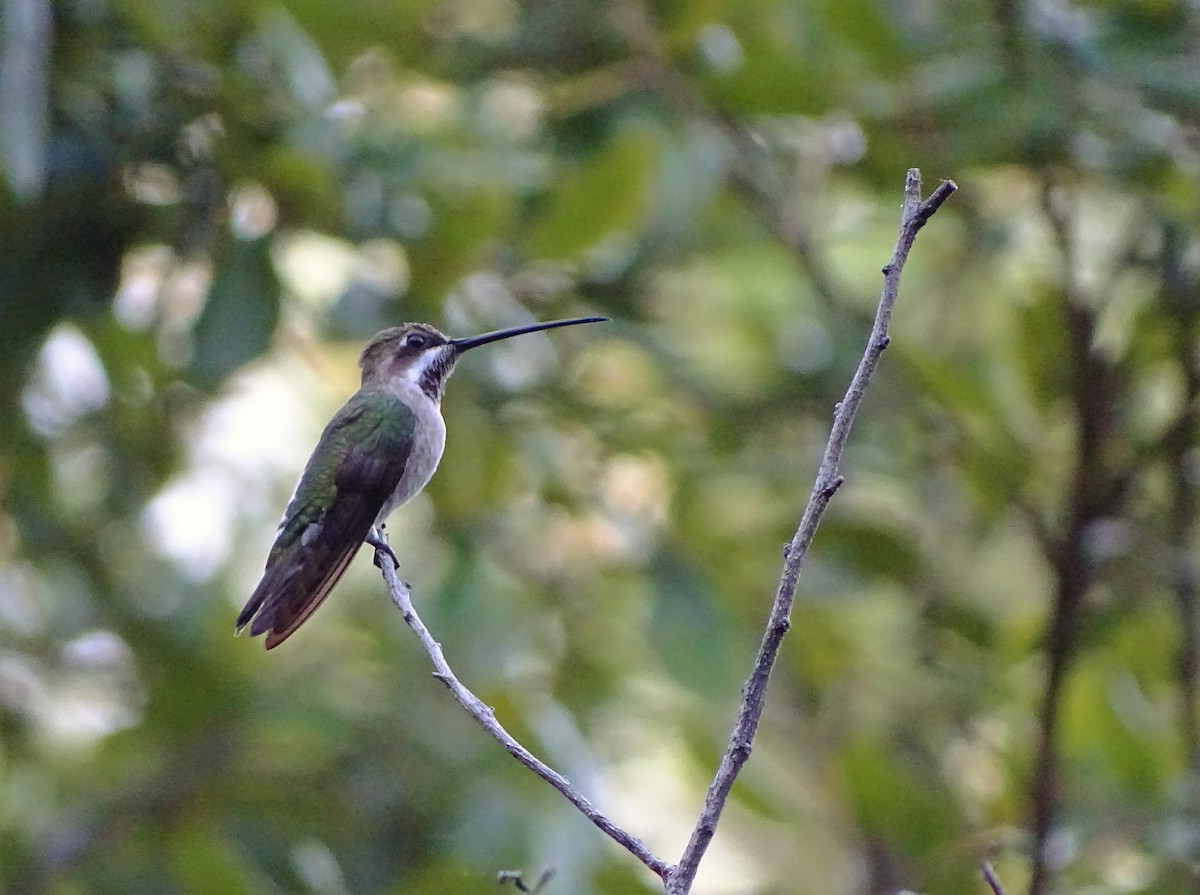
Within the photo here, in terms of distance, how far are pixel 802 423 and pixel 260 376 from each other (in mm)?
1622

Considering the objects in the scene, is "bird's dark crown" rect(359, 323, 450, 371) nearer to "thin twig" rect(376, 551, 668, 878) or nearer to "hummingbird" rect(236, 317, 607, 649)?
"hummingbird" rect(236, 317, 607, 649)

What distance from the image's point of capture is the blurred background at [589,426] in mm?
2914

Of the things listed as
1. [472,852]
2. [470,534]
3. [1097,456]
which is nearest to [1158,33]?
[1097,456]

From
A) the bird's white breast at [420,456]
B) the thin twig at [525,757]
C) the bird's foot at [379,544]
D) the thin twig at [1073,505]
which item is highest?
the thin twig at [1073,505]

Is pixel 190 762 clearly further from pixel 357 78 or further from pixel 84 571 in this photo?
pixel 357 78

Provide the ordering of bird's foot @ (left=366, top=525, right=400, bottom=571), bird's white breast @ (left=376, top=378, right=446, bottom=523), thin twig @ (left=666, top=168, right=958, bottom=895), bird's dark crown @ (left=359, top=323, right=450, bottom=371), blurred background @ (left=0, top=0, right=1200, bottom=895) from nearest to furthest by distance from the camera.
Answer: thin twig @ (left=666, top=168, right=958, bottom=895)
bird's foot @ (left=366, top=525, right=400, bottom=571)
bird's white breast @ (left=376, top=378, right=446, bottom=523)
blurred background @ (left=0, top=0, right=1200, bottom=895)
bird's dark crown @ (left=359, top=323, right=450, bottom=371)

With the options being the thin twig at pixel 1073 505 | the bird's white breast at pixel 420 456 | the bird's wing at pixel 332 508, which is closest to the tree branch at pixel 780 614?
the bird's wing at pixel 332 508

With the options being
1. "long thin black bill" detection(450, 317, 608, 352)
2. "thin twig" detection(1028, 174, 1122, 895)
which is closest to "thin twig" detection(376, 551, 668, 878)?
"long thin black bill" detection(450, 317, 608, 352)

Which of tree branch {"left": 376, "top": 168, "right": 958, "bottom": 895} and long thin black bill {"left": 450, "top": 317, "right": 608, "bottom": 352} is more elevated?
long thin black bill {"left": 450, "top": 317, "right": 608, "bottom": 352}

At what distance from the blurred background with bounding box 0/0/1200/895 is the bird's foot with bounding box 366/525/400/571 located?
51 centimetres

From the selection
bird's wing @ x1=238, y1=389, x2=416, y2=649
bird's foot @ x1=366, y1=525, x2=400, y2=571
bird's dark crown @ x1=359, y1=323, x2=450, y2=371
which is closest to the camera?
bird's wing @ x1=238, y1=389, x2=416, y2=649

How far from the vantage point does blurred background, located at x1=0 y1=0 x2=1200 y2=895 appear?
9.56 feet

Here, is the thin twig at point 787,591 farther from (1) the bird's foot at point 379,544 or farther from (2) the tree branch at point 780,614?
(1) the bird's foot at point 379,544

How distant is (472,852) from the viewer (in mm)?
2830
